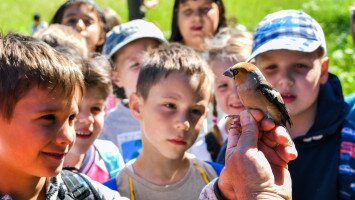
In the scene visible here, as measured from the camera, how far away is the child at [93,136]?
394 cm

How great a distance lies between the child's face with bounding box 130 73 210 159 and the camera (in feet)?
11.7

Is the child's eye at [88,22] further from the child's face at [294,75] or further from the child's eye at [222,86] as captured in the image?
the child's face at [294,75]

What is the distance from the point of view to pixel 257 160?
2.44 m

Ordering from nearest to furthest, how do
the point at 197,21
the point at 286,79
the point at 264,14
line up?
the point at 286,79 < the point at 197,21 < the point at 264,14

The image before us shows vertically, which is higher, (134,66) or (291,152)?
(134,66)

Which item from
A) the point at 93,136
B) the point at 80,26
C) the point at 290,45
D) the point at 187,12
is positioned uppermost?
the point at 187,12

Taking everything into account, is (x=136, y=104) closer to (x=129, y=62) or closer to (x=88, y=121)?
(x=88, y=121)

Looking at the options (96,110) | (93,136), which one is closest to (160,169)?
(93,136)

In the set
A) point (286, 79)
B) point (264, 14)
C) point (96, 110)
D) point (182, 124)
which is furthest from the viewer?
point (264, 14)

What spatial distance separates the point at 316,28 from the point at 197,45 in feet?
7.09

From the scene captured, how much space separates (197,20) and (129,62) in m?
1.13

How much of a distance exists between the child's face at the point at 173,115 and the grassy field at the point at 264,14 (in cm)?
599

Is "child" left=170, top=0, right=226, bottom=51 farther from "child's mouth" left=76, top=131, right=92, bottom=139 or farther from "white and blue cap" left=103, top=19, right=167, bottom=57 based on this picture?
"child's mouth" left=76, top=131, right=92, bottom=139

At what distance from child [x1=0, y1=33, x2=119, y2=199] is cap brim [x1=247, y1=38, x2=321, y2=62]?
67.1 inches
